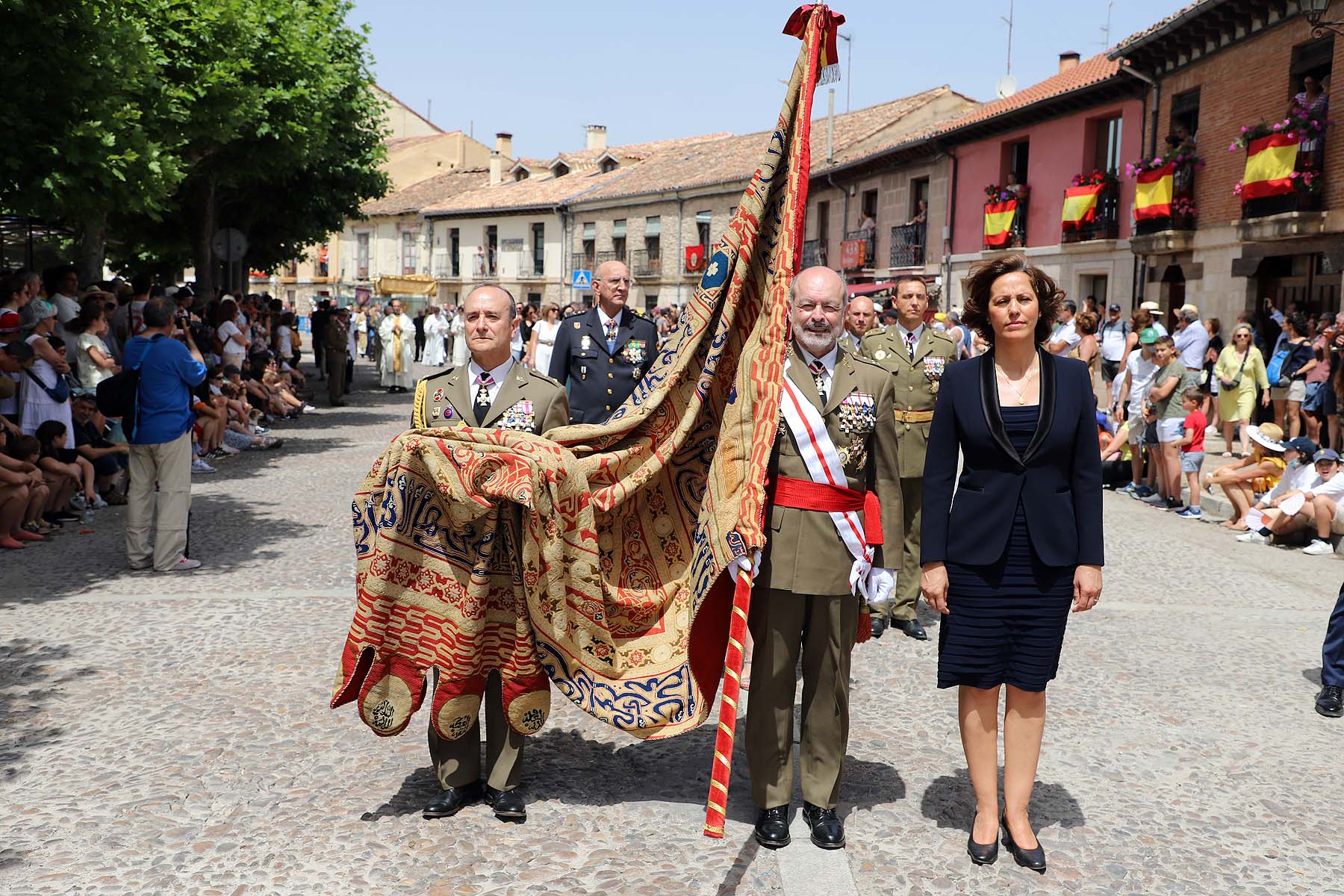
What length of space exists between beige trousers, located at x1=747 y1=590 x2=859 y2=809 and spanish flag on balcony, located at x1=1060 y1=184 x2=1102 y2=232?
2083cm

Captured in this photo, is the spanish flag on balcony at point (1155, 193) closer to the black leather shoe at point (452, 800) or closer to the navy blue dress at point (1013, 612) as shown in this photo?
the navy blue dress at point (1013, 612)

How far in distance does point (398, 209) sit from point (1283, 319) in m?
48.2

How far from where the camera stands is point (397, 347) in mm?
26234

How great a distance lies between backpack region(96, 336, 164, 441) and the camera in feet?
26.2

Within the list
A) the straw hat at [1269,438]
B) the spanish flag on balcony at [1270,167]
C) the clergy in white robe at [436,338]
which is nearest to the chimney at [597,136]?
the clergy in white robe at [436,338]

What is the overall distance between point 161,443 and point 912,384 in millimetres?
5183

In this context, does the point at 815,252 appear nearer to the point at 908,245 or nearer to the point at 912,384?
the point at 908,245

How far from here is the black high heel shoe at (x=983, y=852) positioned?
389 centimetres

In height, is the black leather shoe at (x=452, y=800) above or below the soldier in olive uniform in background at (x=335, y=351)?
below

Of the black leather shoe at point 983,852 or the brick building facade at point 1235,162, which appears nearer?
the black leather shoe at point 983,852

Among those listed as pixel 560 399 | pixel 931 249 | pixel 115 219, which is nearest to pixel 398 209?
pixel 931 249

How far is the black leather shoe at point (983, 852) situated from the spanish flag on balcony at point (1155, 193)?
18.6m

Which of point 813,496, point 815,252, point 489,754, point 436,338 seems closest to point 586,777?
point 489,754

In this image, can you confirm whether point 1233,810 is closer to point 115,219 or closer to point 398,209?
point 115,219
